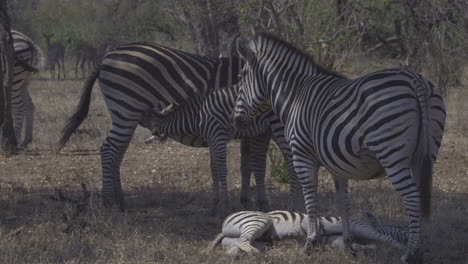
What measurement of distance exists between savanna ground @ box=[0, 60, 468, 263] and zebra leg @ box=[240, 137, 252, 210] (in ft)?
0.40

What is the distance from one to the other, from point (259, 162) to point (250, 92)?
144 cm

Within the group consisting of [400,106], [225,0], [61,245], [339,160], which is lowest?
[61,245]

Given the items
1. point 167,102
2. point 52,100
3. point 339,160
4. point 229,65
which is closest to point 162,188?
point 167,102

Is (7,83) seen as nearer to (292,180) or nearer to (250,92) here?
(292,180)

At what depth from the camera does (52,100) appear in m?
17.6

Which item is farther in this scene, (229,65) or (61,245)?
(229,65)

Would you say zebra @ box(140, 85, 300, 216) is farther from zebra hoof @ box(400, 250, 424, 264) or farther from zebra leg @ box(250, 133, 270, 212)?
zebra hoof @ box(400, 250, 424, 264)

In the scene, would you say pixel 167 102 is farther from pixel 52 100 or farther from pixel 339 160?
pixel 52 100

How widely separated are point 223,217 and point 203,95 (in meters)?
1.34

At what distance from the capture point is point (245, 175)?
787 cm

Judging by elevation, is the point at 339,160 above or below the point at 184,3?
below

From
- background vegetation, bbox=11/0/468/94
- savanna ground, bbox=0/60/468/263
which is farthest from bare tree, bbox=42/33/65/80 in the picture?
savanna ground, bbox=0/60/468/263

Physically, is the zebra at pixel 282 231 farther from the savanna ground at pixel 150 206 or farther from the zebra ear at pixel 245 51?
the zebra ear at pixel 245 51

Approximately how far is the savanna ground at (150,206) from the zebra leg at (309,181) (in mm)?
137
